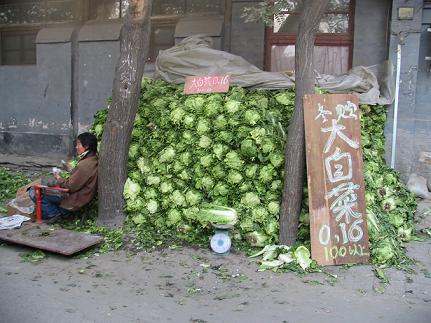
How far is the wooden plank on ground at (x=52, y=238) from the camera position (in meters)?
5.59

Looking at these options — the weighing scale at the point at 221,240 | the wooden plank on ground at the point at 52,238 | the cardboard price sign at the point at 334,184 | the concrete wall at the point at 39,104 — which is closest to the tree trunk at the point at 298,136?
the cardboard price sign at the point at 334,184

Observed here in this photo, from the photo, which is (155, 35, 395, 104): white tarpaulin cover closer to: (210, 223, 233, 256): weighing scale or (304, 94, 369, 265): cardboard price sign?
(304, 94, 369, 265): cardboard price sign

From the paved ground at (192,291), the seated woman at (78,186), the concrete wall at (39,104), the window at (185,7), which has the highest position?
the window at (185,7)

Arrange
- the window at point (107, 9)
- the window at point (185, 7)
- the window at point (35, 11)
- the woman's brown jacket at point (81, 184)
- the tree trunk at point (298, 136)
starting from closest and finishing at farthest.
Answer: the tree trunk at point (298, 136) → the woman's brown jacket at point (81, 184) → the window at point (185, 7) → the window at point (107, 9) → the window at point (35, 11)

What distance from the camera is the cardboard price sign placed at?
214 inches

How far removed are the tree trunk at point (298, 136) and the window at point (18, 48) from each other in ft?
26.6

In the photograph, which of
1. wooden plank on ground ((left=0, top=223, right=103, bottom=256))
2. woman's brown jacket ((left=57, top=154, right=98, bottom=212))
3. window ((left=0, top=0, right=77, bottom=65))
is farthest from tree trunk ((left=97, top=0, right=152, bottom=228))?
window ((left=0, top=0, right=77, bottom=65))

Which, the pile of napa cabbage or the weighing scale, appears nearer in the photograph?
the weighing scale

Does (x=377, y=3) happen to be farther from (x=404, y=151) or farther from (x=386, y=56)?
(x=404, y=151)

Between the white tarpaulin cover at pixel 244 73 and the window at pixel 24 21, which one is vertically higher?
the window at pixel 24 21

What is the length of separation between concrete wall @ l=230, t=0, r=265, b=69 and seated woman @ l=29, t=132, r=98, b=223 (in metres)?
3.78

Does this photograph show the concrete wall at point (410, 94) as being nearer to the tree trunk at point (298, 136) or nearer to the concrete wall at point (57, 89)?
the tree trunk at point (298, 136)

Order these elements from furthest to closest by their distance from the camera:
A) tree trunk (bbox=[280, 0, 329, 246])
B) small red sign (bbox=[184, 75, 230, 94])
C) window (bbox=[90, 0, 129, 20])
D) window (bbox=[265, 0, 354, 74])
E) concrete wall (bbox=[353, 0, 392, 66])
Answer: window (bbox=[90, 0, 129, 20]), window (bbox=[265, 0, 354, 74]), concrete wall (bbox=[353, 0, 392, 66]), small red sign (bbox=[184, 75, 230, 94]), tree trunk (bbox=[280, 0, 329, 246])

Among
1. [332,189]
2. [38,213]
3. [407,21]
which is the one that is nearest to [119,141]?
[38,213]
